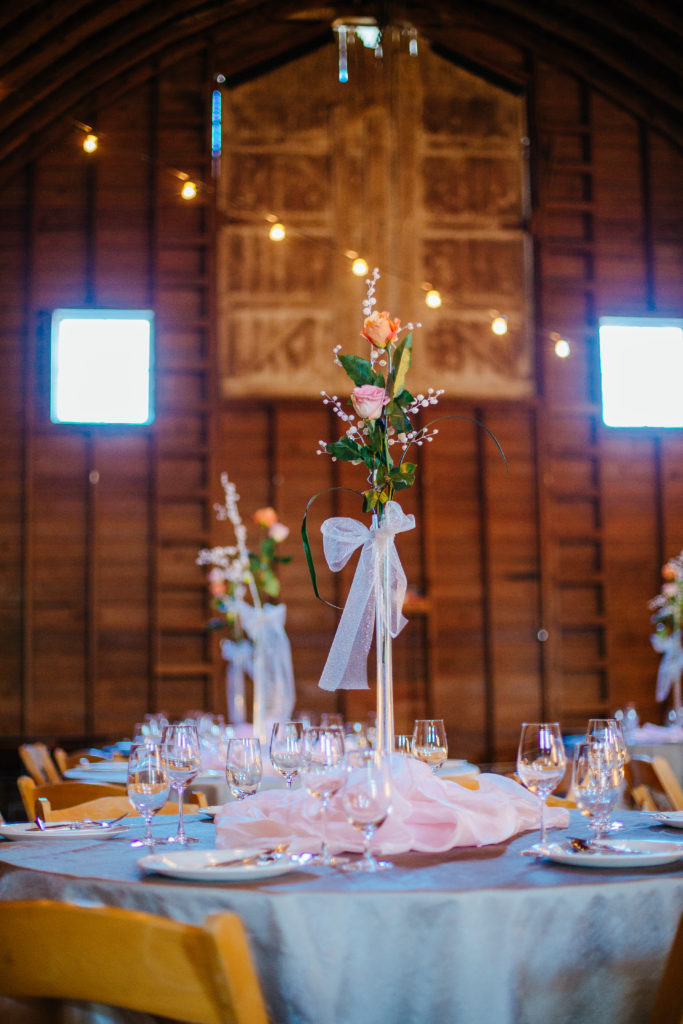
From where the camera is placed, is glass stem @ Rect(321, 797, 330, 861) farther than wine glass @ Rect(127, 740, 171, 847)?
No

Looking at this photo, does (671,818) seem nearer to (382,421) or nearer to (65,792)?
(382,421)

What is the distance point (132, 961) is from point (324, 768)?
61cm

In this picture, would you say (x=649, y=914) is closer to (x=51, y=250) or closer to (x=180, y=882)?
(x=180, y=882)

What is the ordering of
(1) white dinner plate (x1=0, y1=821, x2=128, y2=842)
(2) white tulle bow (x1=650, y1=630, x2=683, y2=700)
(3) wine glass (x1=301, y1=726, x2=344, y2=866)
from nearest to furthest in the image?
(3) wine glass (x1=301, y1=726, x2=344, y2=866)
(1) white dinner plate (x1=0, y1=821, x2=128, y2=842)
(2) white tulle bow (x1=650, y1=630, x2=683, y2=700)

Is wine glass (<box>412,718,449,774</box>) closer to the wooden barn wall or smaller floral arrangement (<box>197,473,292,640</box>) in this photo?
smaller floral arrangement (<box>197,473,292,640</box>)

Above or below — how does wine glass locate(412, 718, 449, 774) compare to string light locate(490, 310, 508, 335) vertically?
below

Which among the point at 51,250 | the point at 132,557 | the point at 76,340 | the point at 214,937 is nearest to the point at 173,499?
the point at 132,557

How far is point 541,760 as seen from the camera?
211cm

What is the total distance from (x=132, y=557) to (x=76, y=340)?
1.76 meters

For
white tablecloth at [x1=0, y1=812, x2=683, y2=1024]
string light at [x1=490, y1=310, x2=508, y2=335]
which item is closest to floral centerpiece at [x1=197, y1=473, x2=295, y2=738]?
string light at [x1=490, y1=310, x2=508, y2=335]

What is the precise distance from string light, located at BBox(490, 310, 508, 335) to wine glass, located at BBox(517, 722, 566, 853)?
21.1 feet

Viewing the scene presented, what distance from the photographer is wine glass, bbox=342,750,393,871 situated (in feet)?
6.04

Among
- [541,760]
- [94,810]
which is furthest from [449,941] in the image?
[94,810]

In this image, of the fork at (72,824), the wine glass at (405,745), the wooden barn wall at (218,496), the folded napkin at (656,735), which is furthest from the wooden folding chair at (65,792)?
the wooden barn wall at (218,496)
